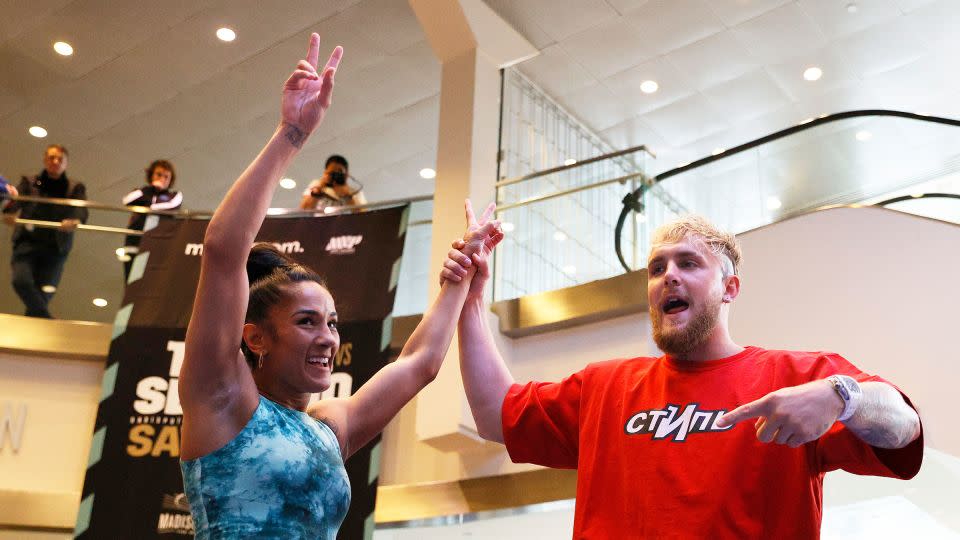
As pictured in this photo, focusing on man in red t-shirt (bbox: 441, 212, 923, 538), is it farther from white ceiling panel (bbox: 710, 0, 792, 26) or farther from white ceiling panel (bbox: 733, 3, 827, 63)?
white ceiling panel (bbox: 733, 3, 827, 63)

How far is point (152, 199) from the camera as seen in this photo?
28.1 ft

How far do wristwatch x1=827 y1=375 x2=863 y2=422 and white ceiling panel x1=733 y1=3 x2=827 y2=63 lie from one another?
26.6ft

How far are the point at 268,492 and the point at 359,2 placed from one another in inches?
319

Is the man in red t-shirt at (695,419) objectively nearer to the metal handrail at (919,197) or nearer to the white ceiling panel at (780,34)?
the metal handrail at (919,197)

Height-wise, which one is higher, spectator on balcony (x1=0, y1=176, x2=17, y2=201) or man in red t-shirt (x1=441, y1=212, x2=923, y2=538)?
spectator on balcony (x1=0, y1=176, x2=17, y2=201)

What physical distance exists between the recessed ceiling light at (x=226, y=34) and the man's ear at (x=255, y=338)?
837 centimetres

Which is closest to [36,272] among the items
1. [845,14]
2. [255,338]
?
[255,338]

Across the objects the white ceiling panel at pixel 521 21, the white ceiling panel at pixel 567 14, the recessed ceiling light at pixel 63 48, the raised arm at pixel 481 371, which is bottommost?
the raised arm at pixel 481 371

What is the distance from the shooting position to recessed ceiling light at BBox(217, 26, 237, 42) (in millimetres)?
9883

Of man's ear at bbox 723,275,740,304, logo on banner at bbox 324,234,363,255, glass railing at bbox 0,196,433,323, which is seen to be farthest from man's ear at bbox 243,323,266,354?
glass railing at bbox 0,196,433,323

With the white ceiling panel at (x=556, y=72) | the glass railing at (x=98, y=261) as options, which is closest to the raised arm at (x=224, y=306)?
the glass railing at (x=98, y=261)

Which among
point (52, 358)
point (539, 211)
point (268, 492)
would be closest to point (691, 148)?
point (539, 211)

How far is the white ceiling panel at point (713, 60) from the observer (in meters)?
9.95

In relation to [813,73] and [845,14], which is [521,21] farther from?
[813,73]
